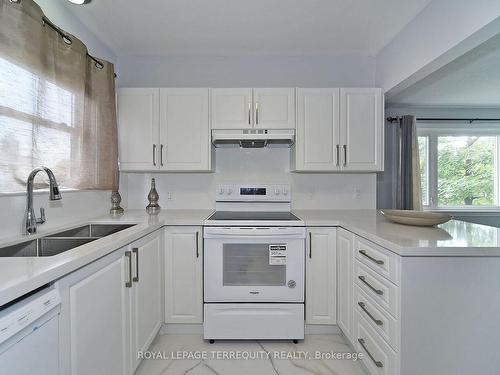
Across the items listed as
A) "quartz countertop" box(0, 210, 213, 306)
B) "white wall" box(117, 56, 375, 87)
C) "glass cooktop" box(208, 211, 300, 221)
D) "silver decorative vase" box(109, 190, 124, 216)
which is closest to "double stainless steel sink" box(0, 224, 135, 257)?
"quartz countertop" box(0, 210, 213, 306)

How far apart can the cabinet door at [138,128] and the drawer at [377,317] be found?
74.3 inches

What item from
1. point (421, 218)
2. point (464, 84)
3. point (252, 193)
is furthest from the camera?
point (464, 84)

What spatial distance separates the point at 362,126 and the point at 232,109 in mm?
1171

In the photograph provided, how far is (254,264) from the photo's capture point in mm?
1900

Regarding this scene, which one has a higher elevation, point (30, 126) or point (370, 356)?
point (30, 126)

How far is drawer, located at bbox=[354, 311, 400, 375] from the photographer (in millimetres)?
1219

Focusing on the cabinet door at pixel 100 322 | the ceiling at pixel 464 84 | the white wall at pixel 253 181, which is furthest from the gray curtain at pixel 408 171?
the cabinet door at pixel 100 322

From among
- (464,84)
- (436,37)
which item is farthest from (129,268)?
(464,84)

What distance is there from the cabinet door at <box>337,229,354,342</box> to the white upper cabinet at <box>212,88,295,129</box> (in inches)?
41.9

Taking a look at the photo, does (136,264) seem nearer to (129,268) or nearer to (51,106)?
(129,268)

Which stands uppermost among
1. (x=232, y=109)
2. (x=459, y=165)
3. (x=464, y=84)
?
(x=464, y=84)

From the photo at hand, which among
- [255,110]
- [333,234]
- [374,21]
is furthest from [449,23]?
[333,234]

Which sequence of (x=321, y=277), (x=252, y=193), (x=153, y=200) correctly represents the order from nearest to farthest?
(x=321, y=277), (x=153, y=200), (x=252, y=193)

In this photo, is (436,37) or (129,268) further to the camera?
(436,37)
